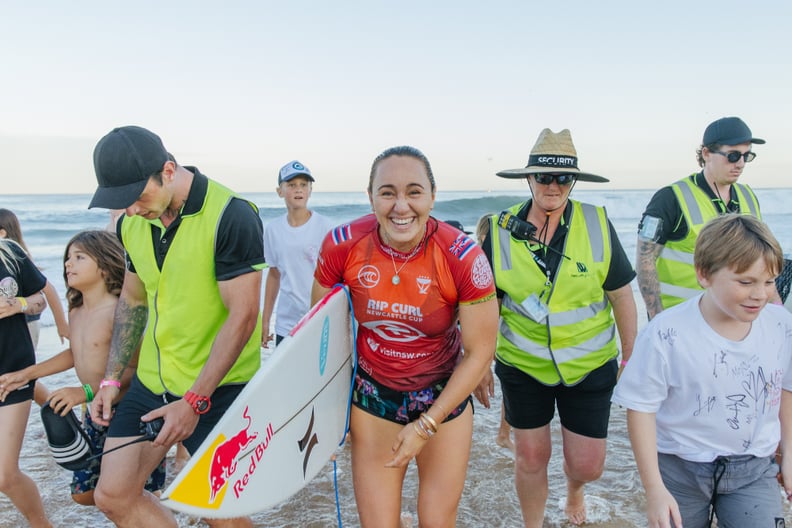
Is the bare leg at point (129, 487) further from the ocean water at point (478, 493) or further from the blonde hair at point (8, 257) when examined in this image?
the blonde hair at point (8, 257)

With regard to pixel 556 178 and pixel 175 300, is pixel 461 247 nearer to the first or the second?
pixel 556 178

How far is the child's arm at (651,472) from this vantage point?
1.90 metres

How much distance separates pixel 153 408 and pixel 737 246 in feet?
8.20

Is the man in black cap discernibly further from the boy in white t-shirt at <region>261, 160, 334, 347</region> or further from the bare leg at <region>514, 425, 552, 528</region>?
the boy in white t-shirt at <region>261, 160, 334, 347</region>

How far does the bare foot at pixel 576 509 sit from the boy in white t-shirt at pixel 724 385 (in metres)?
1.30

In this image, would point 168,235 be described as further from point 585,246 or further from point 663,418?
point 663,418

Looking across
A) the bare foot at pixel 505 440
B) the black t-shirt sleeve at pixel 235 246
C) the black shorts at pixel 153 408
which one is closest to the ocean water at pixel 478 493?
the bare foot at pixel 505 440

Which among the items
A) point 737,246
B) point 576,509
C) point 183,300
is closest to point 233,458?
point 183,300

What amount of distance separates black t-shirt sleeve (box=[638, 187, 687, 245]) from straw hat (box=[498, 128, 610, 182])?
679mm

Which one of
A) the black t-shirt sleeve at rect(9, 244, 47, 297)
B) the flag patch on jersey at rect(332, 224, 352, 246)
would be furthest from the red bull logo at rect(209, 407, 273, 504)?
the black t-shirt sleeve at rect(9, 244, 47, 297)

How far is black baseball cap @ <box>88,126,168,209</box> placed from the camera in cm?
231

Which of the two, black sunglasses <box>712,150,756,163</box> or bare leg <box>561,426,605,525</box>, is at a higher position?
black sunglasses <box>712,150,756,163</box>

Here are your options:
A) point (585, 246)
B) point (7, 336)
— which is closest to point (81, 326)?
point (7, 336)

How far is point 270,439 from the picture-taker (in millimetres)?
2367
